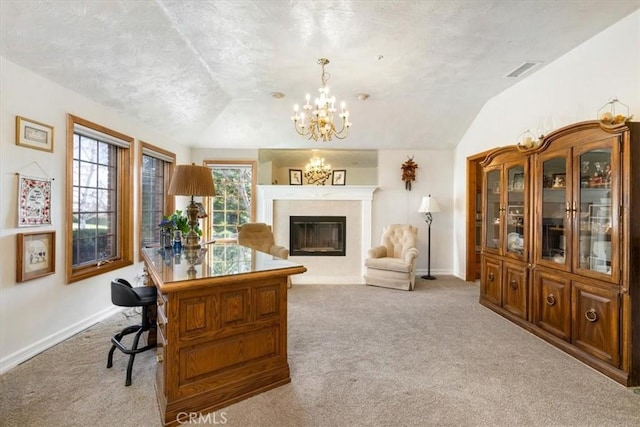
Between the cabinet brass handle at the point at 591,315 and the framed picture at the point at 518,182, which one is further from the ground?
the framed picture at the point at 518,182

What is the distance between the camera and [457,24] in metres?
2.80

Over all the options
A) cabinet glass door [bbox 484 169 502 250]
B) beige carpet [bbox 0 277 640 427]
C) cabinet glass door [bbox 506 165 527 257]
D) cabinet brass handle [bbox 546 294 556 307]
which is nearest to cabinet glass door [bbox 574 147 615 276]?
cabinet brass handle [bbox 546 294 556 307]

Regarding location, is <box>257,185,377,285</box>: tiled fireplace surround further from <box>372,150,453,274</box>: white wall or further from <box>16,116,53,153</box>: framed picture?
<box>16,116,53,153</box>: framed picture

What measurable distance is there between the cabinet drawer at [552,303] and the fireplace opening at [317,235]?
3.15 metres

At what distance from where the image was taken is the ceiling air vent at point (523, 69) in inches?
140

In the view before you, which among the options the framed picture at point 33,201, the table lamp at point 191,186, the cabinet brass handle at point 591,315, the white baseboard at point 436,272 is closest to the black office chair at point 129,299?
the table lamp at point 191,186

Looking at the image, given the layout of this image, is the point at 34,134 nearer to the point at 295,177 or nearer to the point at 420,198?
the point at 295,177

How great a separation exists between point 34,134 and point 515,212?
15.6ft

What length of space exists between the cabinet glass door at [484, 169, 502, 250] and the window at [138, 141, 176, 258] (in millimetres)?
4394

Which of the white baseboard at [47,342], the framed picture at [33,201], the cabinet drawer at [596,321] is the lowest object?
the white baseboard at [47,342]

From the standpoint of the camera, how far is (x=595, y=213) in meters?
2.64

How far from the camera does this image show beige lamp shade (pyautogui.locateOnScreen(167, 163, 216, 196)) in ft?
9.39

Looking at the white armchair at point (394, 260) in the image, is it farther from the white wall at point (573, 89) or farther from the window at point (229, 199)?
the window at point (229, 199)

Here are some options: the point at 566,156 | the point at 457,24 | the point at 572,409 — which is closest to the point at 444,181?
the point at 566,156
